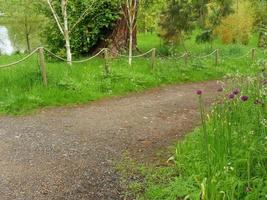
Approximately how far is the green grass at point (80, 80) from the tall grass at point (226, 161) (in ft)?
8.09

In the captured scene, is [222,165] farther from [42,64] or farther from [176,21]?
[176,21]

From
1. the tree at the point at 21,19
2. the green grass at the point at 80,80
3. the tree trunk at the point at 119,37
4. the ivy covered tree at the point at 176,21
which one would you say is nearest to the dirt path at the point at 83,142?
the green grass at the point at 80,80

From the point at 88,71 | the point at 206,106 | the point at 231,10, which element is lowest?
the point at 206,106

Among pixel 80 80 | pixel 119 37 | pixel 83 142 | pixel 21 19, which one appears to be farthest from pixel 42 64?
pixel 21 19

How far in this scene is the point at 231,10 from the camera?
72.0ft

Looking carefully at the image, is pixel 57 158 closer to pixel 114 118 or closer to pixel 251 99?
pixel 114 118

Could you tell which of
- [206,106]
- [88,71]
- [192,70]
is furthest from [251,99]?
[192,70]

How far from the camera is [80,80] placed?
10602mm

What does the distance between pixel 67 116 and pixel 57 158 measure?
2480 mm

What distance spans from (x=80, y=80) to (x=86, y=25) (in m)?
5.19

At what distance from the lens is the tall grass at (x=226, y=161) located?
13.3 feet

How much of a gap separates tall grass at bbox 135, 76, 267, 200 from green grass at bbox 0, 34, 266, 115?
2466 mm

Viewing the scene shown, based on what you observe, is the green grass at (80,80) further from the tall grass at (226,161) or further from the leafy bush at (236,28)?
the leafy bush at (236,28)

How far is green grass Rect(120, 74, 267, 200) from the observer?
160 inches
